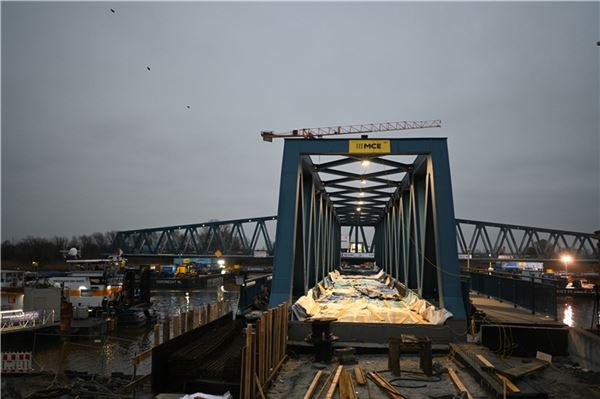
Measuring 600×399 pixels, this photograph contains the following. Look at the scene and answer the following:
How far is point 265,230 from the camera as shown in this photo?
409 feet

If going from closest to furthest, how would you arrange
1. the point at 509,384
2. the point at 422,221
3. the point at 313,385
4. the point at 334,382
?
1. the point at 509,384
2. the point at 313,385
3. the point at 334,382
4. the point at 422,221

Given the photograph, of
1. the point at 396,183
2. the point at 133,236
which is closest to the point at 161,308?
the point at 396,183

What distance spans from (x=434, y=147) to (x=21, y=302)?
102 ft

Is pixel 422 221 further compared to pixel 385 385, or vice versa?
pixel 422 221

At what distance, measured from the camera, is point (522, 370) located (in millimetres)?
9109

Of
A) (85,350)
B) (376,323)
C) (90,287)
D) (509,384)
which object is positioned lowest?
(85,350)

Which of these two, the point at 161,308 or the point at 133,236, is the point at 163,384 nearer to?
the point at 161,308

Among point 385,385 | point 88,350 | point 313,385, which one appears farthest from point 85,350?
point 385,385

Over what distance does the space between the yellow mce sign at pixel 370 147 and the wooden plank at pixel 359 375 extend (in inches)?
302

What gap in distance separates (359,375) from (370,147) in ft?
27.1

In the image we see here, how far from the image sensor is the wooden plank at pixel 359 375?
9297 mm

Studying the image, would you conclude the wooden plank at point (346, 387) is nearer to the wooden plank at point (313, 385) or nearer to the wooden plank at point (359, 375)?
the wooden plank at point (359, 375)

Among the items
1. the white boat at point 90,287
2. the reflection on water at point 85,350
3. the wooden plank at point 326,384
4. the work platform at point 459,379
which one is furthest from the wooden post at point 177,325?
the white boat at point 90,287

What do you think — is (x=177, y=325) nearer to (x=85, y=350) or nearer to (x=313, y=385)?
(x=313, y=385)
